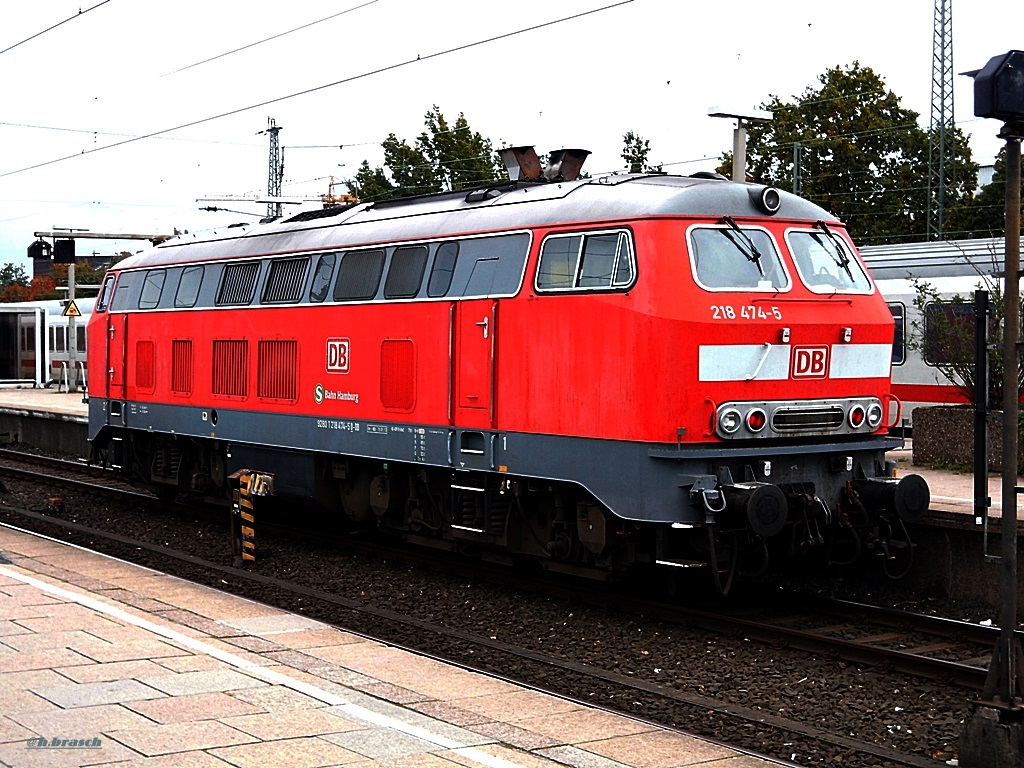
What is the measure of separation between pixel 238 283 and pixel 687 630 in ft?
25.7

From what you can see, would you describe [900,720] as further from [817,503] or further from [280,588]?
[280,588]

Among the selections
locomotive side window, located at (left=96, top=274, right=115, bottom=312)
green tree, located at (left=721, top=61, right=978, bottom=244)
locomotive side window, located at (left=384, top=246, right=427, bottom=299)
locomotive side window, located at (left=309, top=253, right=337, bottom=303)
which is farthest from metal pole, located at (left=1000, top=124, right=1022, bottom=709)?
green tree, located at (left=721, top=61, right=978, bottom=244)

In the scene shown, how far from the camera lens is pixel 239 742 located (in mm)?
6867

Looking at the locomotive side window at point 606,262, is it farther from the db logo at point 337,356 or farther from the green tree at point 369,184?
the green tree at point 369,184

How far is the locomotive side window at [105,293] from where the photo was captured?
1959 centimetres

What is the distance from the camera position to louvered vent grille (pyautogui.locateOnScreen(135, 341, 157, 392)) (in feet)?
59.3

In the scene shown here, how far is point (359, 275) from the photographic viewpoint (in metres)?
13.8

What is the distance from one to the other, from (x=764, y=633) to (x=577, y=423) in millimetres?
2261

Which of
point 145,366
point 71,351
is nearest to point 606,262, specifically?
point 145,366

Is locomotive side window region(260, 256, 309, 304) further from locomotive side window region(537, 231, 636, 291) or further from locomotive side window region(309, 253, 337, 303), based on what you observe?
locomotive side window region(537, 231, 636, 291)

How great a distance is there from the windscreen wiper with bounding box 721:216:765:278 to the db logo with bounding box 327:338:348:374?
15.2 feet

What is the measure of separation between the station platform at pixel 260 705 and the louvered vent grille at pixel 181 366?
6645mm

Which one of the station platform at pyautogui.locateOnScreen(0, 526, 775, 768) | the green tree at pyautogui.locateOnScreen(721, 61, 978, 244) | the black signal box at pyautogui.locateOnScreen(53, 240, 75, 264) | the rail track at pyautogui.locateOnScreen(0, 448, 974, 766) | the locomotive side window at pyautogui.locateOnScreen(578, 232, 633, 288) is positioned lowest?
the rail track at pyautogui.locateOnScreen(0, 448, 974, 766)

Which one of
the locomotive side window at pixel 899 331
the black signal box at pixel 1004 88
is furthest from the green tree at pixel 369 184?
the black signal box at pixel 1004 88
